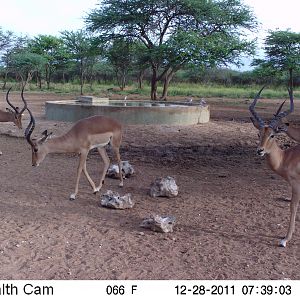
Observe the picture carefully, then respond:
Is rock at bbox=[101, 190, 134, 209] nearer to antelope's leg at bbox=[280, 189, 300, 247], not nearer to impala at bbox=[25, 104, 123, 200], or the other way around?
impala at bbox=[25, 104, 123, 200]

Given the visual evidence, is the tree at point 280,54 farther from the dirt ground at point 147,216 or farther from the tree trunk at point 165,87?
the dirt ground at point 147,216

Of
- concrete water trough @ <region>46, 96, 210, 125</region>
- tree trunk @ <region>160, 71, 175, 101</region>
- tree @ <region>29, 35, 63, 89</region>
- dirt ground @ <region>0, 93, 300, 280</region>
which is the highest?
tree @ <region>29, 35, 63, 89</region>

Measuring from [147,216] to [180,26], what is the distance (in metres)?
21.5

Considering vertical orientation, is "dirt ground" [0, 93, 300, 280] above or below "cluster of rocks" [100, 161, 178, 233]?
below

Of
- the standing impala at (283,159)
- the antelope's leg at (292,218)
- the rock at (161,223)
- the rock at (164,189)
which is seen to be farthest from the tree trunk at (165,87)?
the antelope's leg at (292,218)

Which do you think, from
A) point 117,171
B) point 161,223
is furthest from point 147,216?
point 117,171

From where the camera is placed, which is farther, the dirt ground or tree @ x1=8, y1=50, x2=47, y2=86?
tree @ x1=8, y1=50, x2=47, y2=86

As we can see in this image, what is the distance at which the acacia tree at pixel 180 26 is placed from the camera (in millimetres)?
23516

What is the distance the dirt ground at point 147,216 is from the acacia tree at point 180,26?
1464 centimetres

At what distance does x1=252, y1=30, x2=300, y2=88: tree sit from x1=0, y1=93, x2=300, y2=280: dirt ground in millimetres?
26020

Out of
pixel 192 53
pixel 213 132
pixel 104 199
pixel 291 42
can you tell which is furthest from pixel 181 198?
pixel 291 42

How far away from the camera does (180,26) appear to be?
25688 millimetres

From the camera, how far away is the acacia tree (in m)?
23.5

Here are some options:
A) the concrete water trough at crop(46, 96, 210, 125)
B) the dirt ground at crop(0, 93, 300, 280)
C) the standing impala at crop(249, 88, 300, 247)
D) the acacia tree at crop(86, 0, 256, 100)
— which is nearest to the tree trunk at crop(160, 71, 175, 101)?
the acacia tree at crop(86, 0, 256, 100)
